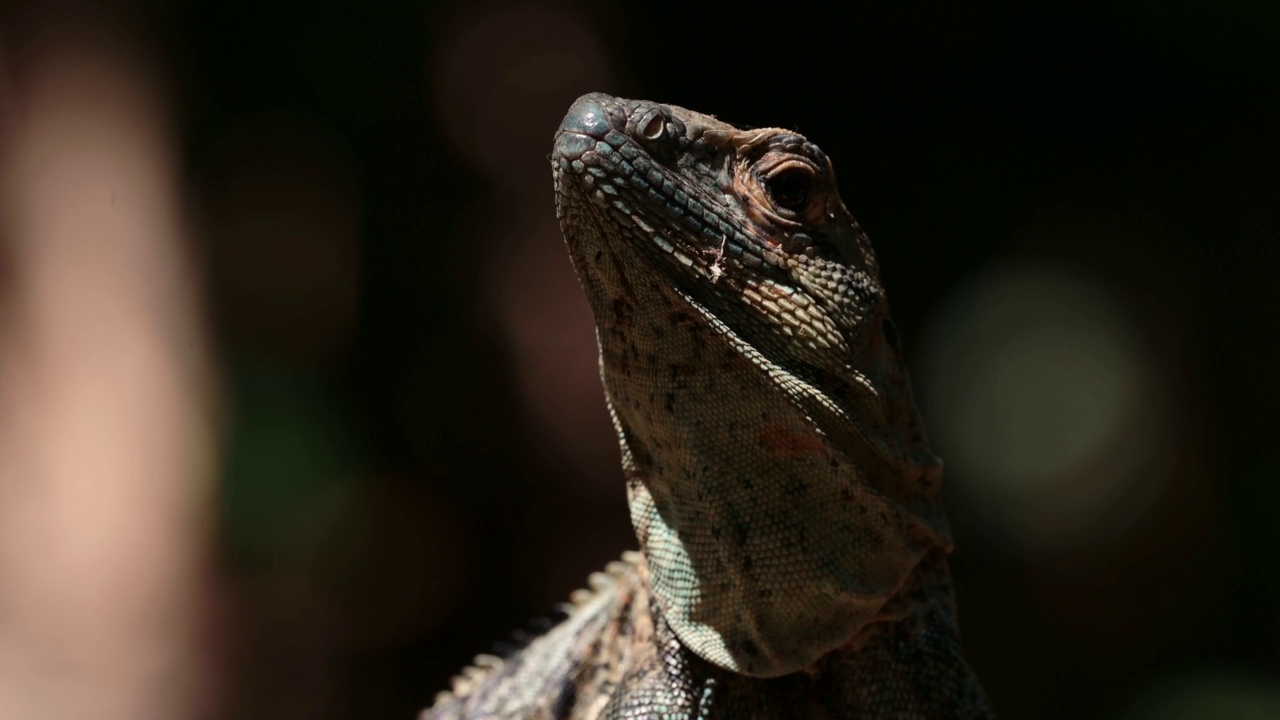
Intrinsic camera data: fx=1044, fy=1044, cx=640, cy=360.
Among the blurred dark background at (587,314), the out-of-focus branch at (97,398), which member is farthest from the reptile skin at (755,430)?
the out-of-focus branch at (97,398)

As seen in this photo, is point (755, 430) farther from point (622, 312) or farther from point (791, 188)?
point (791, 188)

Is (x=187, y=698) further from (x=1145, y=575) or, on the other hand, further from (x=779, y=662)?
(x=1145, y=575)

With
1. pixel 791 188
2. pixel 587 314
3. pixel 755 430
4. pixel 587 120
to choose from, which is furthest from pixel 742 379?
pixel 587 314

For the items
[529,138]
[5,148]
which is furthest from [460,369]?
[5,148]

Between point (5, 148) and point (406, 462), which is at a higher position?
point (5, 148)

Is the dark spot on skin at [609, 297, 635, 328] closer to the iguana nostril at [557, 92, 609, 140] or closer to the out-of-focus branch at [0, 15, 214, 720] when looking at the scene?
the iguana nostril at [557, 92, 609, 140]

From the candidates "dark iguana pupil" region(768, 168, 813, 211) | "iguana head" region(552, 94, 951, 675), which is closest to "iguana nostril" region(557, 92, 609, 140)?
"iguana head" region(552, 94, 951, 675)
